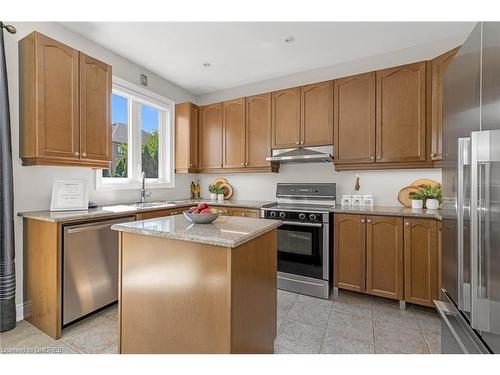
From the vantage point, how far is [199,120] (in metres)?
3.96

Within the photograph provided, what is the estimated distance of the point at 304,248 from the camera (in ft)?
9.04

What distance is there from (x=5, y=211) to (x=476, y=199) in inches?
116

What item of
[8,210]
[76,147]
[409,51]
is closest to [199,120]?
[76,147]

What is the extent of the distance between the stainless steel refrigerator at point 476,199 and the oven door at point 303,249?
1.38 metres

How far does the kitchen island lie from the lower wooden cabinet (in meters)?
1.31

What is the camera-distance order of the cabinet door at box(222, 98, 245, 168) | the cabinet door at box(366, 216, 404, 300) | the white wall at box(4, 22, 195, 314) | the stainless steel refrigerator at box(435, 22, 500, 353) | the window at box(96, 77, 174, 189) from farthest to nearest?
the cabinet door at box(222, 98, 245, 168), the window at box(96, 77, 174, 189), the cabinet door at box(366, 216, 404, 300), the white wall at box(4, 22, 195, 314), the stainless steel refrigerator at box(435, 22, 500, 353)

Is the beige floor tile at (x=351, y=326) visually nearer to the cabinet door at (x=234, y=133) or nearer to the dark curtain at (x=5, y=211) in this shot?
the cabinet door at (x=234, y=133)

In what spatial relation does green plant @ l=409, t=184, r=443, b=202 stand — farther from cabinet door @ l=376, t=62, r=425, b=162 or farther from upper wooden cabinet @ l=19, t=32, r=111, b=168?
upper wooden cabinet @ l=19, t=32, r=111, b=168

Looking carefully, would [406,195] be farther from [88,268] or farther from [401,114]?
[88,268]

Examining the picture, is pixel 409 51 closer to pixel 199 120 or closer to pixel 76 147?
pixel 199 120

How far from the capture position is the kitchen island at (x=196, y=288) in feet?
4.04

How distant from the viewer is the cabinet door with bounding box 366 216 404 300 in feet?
7.82

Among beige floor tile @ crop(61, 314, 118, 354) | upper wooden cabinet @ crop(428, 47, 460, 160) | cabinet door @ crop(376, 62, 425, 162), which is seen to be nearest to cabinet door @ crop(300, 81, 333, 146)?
cabinet door @ crop(376, 62, 425, 162)
